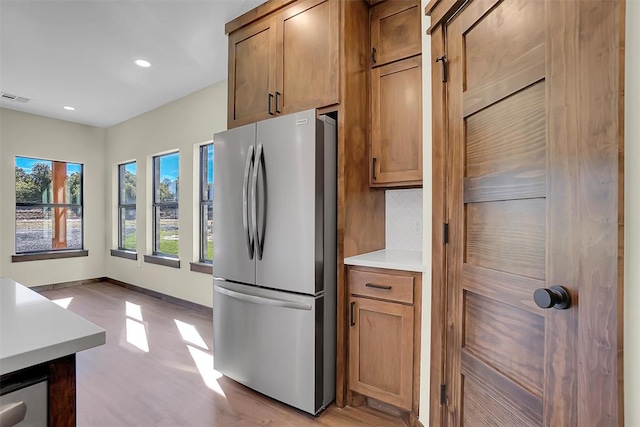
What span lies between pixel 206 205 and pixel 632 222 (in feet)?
13.2

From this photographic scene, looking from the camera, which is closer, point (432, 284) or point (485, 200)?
point (485, 200)

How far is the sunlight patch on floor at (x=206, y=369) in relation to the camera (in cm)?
226

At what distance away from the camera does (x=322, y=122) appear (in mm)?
1931

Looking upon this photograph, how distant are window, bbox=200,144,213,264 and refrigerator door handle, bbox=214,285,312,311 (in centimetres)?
194

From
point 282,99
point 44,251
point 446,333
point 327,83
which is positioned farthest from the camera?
point 44,251

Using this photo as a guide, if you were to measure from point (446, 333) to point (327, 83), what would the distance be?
156 cm

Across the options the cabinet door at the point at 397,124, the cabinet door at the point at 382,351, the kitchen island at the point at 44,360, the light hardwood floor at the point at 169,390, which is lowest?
the light hardwood floor at the point at 169,390

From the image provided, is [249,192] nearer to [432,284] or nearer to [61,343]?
[432,284]

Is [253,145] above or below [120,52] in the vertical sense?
below

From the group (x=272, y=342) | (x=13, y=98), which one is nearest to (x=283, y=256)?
(x=272, y=342)

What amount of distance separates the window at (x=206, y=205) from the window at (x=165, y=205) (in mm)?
578

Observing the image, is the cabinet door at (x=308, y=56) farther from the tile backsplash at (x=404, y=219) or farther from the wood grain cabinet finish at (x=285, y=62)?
the tile backsplash at (x=404, y=219)

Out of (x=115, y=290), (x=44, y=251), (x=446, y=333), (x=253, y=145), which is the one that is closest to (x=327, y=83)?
(x=253, y=145)

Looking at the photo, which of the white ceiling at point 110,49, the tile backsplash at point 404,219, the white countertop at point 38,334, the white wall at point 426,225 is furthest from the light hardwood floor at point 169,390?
the white ceiling at point 110,49
